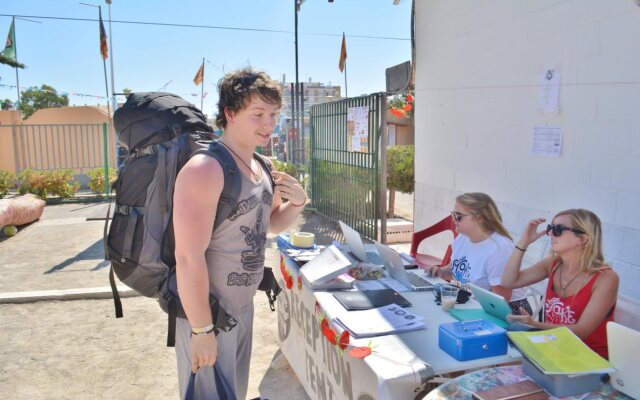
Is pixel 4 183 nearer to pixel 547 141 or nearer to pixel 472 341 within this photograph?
pixel 547 141

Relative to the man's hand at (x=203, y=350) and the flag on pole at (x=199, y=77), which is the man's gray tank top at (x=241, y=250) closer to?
the man's hand at (x=203, y=350)

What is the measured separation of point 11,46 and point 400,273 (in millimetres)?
13834

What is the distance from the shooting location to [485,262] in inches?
119

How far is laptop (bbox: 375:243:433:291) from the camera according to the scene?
2.57 meters

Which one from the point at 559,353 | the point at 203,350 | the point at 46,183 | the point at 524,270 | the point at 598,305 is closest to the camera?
the point at 559,353

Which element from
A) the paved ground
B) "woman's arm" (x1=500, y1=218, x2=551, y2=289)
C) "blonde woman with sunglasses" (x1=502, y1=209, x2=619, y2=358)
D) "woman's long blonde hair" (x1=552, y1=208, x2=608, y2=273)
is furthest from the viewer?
the paved ground

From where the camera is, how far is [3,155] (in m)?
17.0

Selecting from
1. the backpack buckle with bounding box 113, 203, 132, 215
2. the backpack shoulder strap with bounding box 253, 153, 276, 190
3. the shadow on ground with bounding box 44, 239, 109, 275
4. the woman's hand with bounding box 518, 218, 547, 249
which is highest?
the backpack shoulder strap with bounding box 253, 153, 276, 190

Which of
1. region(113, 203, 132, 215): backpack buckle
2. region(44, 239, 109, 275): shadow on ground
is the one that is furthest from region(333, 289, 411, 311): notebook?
region(44, 239, 109, 275): shadow on ground

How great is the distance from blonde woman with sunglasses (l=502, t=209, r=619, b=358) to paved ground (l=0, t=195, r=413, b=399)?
166 centimetres

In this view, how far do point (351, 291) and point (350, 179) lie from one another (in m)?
5.06

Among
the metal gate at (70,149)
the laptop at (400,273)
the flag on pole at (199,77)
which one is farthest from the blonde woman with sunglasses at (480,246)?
the flag on pole at (199,77)

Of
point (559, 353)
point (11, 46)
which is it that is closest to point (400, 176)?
point (559, 353)

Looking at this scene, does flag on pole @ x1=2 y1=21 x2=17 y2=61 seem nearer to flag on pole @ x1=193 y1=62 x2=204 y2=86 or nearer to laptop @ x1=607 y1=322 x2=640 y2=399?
flag on pole @ x1=193 y1=62 x2=204 y2=86
